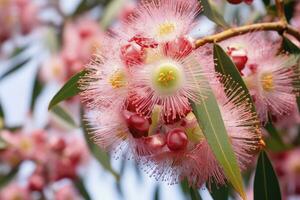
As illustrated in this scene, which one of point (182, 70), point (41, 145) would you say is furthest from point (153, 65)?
point (41, 145)

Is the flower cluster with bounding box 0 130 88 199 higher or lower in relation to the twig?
lower

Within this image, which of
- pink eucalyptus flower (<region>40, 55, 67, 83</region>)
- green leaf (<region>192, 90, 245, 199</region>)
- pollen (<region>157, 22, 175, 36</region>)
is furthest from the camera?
pink eucalyptus flower (<region>40, 55, 67, 83</region>)

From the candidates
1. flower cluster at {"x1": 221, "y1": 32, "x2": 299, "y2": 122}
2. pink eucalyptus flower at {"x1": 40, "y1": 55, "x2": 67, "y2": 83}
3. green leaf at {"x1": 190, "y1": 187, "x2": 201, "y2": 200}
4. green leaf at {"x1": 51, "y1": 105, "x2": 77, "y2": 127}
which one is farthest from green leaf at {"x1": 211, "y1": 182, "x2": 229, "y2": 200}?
pink eucalyptus flower at {"x1": 40, "y1": 55, "x2": 67, "y2": 83}

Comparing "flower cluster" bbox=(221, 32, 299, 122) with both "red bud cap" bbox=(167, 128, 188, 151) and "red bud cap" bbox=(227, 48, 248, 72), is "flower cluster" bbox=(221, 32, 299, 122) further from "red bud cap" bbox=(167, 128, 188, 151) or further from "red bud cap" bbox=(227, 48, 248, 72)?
"red bud cap" bbox=(167, 128, 188, 151)

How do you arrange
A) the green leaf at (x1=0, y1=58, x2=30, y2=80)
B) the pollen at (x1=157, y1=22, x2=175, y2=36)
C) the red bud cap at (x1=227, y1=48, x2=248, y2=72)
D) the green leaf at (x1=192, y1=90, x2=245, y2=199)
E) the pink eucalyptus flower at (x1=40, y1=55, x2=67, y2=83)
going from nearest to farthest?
the green leaf at (x1=192, y1=90, x2=245, y2=199) < the pollen at (x1=157, y1=22, x2=175, y2=36) < the red bud cap at (x1=227, y1=48, x2=248, y2=72) < the pink eucalyptus flower at (x1=40, y1=55, x2=67, y2=83) < the green leaf at (x1=0, y1=58, x2=30, y2=80)

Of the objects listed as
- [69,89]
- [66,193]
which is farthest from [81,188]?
[69,89]

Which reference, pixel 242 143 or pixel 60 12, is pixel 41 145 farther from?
pixel 242 143
